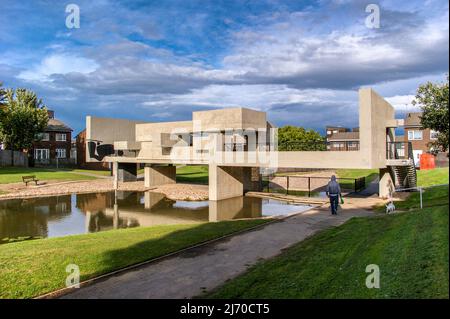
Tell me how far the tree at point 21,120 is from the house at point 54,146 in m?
7.49

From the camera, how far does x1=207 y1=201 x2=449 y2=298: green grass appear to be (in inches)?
205

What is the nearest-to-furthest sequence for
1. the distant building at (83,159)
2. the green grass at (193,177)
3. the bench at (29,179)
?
the bench at (29,179)
the green grass at (193,177)
the distant building at (83,159)

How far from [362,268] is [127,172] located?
35900 mm

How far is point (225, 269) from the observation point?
870 centimetres

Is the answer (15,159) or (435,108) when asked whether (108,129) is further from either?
(435,108)

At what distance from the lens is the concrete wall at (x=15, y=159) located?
54188 mm

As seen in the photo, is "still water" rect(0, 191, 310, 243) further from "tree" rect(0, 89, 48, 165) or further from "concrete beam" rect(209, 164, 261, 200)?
"tree" rect(0, 89, 48, 165)

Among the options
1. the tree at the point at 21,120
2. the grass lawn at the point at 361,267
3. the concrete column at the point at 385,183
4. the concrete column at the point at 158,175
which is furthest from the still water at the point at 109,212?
the tree at the point at 21,120

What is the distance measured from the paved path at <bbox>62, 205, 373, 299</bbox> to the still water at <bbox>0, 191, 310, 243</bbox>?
26.1 feet

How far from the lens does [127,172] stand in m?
39.8

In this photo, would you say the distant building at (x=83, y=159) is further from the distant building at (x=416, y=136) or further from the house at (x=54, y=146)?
the distant building at (x=416, y=136)

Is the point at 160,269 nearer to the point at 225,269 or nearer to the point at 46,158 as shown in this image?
the point at 225,269

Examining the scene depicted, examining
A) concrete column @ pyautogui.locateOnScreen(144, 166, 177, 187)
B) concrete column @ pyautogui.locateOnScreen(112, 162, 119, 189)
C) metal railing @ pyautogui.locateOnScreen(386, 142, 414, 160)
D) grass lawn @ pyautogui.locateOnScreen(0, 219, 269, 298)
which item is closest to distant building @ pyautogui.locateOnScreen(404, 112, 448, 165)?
metal railing @ pyautogui.locateOnScreen(386, 142, 414, 160)

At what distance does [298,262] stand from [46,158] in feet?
208
